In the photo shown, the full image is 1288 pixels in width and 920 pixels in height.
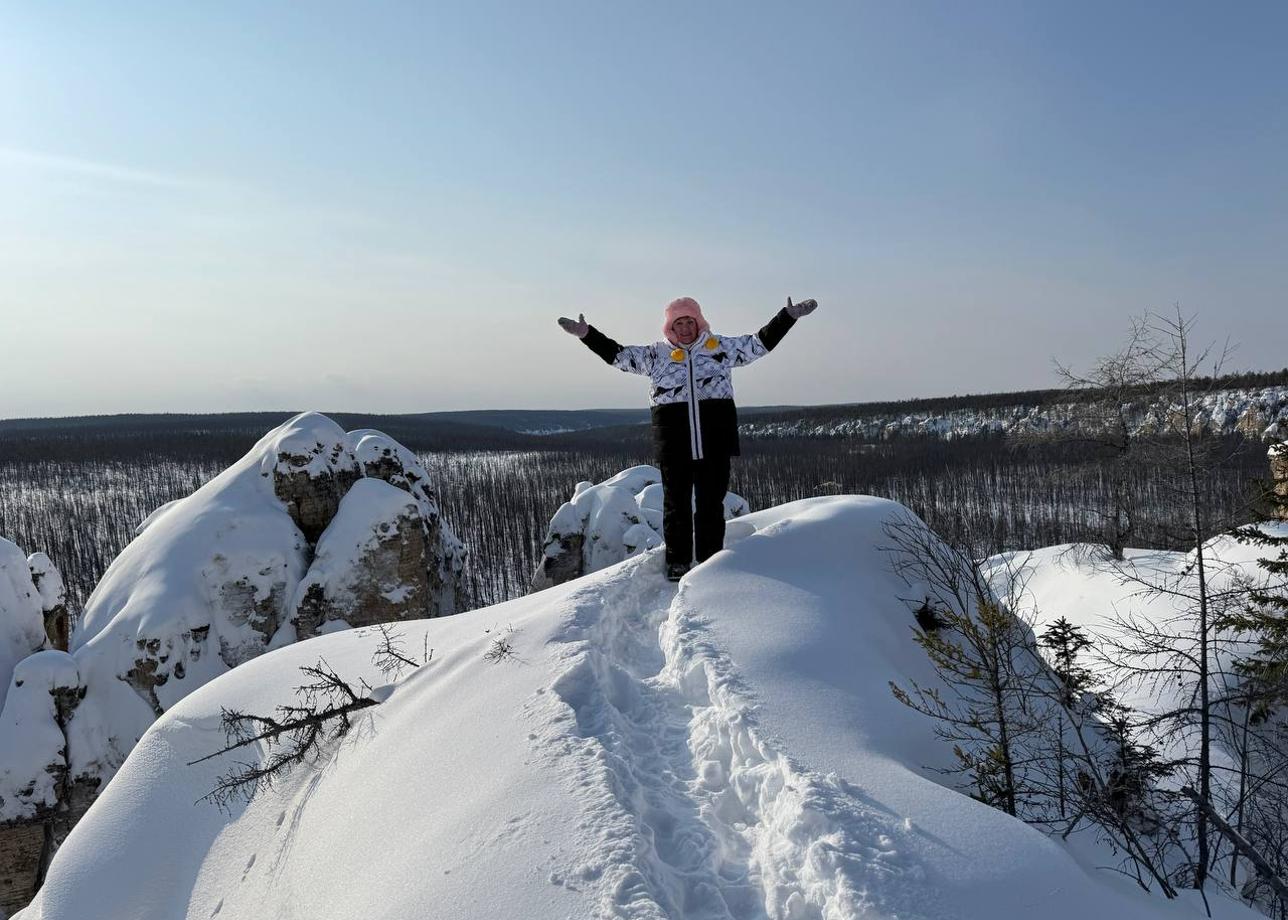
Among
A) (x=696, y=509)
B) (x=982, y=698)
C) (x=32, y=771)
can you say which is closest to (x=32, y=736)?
(x=32, y=771)

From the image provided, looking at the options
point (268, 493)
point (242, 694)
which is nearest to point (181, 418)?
point (268, 493)

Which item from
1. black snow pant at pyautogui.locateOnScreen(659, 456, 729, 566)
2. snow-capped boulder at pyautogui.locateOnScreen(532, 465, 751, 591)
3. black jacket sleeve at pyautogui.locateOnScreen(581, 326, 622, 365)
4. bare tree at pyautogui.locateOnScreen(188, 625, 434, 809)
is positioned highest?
black jacket sleeve at pyautogui.locateOnScreen(581, 326, 622, 365)

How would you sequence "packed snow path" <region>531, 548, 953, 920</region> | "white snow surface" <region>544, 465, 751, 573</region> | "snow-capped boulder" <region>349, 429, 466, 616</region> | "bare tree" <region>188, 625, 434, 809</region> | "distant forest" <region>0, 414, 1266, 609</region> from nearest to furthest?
"packed snow path" <region>531, 548, 953, 920</region> → "bare tree" <region>188, 625, 434, 809</region> → "snow-capped boulder" <region>349, 429, 466, 616</region> → "white snow surface" <region>544, 465, 751, 573</region> → "distant forest" <region>0, 414, 1266, 609</region>

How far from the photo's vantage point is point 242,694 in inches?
229

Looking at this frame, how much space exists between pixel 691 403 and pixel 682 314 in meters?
0.89

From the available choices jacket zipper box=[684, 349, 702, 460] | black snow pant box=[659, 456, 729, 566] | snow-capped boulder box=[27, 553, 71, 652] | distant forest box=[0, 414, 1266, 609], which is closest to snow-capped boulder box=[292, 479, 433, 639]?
snow-capped boulder box=[27, 553, 71, 652]

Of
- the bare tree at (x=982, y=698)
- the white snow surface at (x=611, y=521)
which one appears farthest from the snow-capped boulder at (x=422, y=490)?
the bare tree at (x=982, y=698)

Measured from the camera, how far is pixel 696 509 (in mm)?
6754

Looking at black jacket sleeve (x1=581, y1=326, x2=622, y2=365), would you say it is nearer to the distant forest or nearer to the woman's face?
the woman's face

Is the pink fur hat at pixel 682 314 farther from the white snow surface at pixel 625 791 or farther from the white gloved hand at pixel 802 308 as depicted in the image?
the white snow surface at pixel 625 791

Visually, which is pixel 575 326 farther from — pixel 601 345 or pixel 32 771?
pixel 32 771

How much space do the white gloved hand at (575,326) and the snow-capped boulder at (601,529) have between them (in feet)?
51.9

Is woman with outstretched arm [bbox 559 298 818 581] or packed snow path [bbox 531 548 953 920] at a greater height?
woman with outstretched arm [bbox 559 298 818 581]

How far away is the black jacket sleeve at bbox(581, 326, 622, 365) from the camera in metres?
6.84
